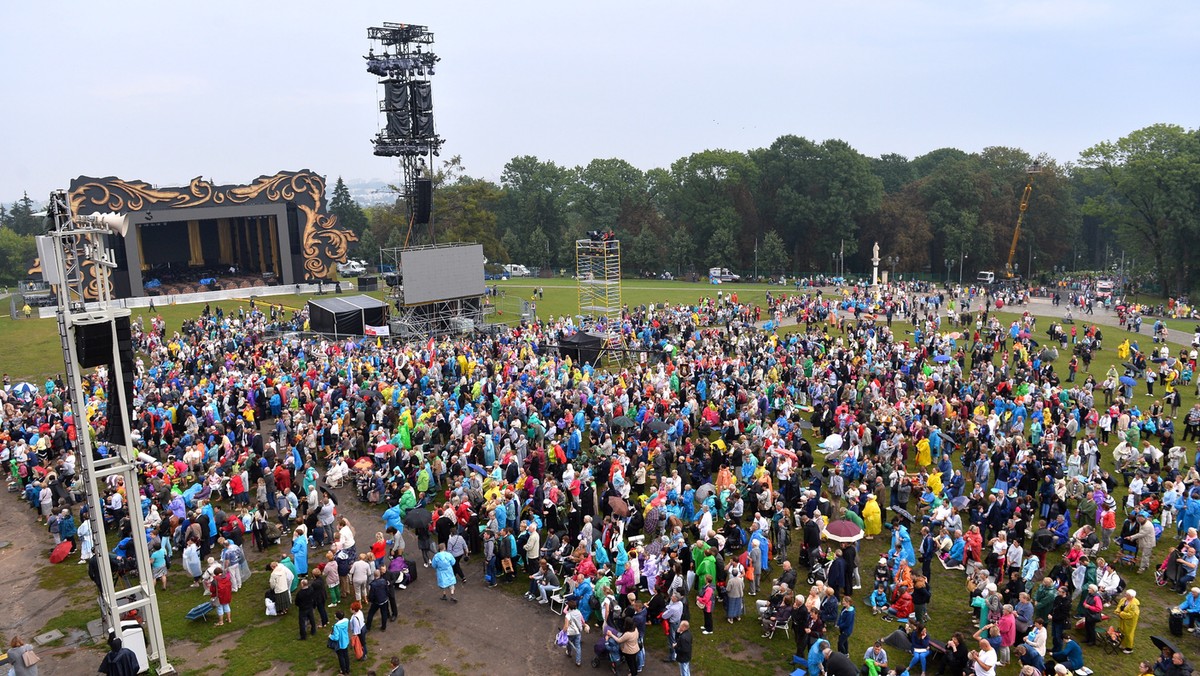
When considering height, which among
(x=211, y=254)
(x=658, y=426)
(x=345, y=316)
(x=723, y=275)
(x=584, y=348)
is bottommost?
(x=658, y=426)

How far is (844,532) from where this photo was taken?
13.3 meters

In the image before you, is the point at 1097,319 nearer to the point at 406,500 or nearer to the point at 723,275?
the point at 723,275

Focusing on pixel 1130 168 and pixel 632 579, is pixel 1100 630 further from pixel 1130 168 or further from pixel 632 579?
pixel 1130 168

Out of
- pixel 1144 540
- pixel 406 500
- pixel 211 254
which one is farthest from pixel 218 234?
pixel 1144 540

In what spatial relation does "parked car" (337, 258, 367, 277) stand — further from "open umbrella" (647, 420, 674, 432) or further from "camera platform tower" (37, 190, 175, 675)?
"camera platform tower" (37, 190, 175, 675)

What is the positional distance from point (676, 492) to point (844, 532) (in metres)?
3.22

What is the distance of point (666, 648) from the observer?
11898 mm

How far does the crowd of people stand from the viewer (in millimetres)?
11867

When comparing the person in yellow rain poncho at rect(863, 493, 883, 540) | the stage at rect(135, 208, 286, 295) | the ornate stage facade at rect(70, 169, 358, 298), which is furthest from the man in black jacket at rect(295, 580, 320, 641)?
the stage at rect(135, 208, 286, 295)

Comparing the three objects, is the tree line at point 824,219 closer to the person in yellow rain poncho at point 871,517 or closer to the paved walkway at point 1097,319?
the paved walkway at point 1097,319

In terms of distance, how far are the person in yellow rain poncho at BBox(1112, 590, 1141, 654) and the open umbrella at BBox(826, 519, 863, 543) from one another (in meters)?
3.67

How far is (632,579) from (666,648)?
109 centimetres

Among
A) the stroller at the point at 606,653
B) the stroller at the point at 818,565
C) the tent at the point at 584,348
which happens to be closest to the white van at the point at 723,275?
the tent at the point at 584,348

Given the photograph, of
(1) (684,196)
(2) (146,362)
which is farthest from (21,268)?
(1) (684,196)
